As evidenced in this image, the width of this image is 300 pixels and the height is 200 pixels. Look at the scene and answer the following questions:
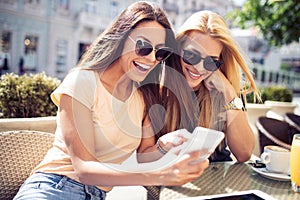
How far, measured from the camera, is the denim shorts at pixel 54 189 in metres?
1.00

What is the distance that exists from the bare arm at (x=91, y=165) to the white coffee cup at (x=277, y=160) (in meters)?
0.56

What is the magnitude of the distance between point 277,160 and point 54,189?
2.54ft

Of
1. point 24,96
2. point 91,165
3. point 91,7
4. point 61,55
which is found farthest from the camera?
point 91,7

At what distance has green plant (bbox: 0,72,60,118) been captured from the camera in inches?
84.4

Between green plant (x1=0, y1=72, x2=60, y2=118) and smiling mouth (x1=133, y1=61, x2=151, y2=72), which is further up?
smiling mouth (x1=133, y1=61, x2=151, y2=72)

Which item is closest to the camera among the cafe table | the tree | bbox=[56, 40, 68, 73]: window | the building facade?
the cafe table

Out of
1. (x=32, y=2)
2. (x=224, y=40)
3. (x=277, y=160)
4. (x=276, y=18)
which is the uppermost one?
(x=32, y=2)

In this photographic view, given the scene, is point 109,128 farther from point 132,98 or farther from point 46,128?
point 46,128

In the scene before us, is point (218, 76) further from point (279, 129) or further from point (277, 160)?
point (279, 129)

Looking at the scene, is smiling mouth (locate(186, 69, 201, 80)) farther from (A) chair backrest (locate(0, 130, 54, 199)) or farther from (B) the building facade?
(B) the building facade

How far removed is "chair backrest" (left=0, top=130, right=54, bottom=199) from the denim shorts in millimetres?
160

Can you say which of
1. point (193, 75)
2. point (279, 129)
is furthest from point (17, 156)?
point (279, 129)

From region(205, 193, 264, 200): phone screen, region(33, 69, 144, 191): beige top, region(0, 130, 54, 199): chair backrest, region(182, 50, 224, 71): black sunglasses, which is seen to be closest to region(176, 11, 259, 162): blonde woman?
region(182, 50, 224, 71): black sunglasses

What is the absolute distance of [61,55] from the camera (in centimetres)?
1539
